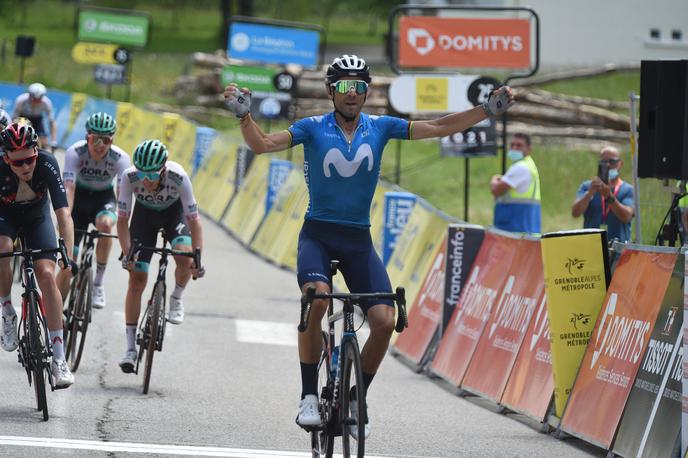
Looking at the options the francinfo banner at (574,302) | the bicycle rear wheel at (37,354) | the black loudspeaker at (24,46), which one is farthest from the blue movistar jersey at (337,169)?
the black loudspeaker at (24,46)

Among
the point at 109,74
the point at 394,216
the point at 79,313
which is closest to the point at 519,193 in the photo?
the point at 394,216

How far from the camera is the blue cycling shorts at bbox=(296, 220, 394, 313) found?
8211 mm

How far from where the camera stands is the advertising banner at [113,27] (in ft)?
138

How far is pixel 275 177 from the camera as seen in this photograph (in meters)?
23.2

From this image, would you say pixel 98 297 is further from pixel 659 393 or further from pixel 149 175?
pixel 659 393

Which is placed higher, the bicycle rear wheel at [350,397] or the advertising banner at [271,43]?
the advertising banner at [271,43]

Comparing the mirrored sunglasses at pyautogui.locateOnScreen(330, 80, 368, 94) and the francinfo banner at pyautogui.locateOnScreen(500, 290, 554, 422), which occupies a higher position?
the mirrored sunglasses at pyautogui.locateOnScreen(330, 80, 368, 94)

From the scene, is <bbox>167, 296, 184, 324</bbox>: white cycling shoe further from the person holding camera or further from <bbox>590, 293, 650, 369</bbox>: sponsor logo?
the person holding camera

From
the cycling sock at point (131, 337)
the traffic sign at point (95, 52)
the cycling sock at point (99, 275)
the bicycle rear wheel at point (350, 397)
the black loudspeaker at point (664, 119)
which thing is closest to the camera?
the bicycle rear wheel at point (350, 397)

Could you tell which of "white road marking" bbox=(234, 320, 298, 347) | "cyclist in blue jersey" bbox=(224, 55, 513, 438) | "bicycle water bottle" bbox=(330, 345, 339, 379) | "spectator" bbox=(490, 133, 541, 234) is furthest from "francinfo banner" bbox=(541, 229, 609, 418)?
"spectator" bbox=(490, 133, 541, 234)

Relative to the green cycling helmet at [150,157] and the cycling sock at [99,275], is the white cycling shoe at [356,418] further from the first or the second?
the cycling sock at [99,275]

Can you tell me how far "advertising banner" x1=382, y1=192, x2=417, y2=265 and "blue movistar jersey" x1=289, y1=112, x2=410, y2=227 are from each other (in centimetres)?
836

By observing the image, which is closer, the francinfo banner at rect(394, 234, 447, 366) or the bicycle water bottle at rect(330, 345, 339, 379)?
the bicycle water bottle at rect(330, 345, 339, 379)

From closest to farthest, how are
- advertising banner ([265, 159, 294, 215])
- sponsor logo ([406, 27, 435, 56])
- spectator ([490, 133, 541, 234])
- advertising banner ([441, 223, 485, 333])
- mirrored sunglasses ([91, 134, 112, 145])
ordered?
1. mirrored sunglasses ([91, 134, 112, 145])
2. advertising banner ([441, 223, 485, 333])
3. spectator ([490, 133, 541, 234])
4. sponsor logo ([406, 27, 435, 56])
5. advertising banner ([265, 159, 294, 215])
